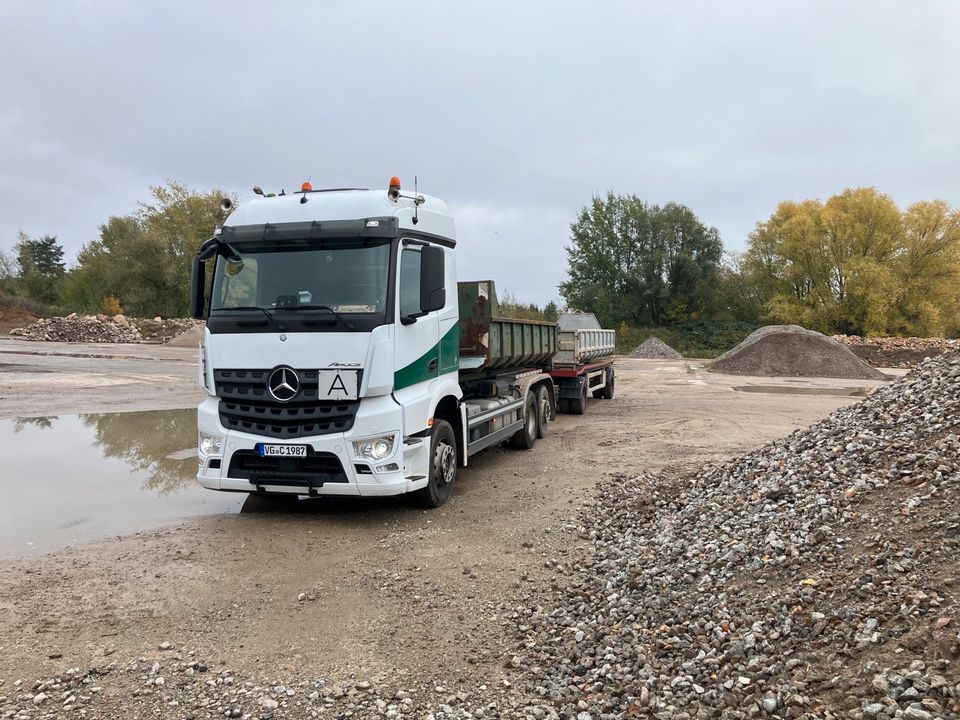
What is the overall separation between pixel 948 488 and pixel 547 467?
5.87 meters

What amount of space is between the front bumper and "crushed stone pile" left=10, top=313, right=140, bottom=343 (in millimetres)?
42766

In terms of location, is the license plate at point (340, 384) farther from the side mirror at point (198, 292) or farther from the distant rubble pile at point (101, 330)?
the distant rubble pile at point (101, 330)

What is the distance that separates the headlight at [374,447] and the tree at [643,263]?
51.9 meters

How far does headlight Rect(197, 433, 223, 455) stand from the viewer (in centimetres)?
705

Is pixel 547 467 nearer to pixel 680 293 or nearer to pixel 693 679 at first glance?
pixel 693 679

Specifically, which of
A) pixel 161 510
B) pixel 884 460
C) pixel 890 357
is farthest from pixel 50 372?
pixel 890 357

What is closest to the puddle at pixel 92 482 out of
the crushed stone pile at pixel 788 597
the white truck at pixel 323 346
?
the white truck at pixel 323 346

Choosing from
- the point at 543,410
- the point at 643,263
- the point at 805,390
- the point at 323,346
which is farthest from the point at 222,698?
the point at 643,263

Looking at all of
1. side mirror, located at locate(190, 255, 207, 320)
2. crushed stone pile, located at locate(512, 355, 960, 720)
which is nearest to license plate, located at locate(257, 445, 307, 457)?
side mirror, located at locate(190, 255, 207, 320)

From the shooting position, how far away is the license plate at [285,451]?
6.78 m

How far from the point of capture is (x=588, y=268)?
59.7 metres

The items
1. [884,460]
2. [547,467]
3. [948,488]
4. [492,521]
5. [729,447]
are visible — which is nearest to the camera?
[948,488]

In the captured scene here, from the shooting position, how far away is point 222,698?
3791 millimetres

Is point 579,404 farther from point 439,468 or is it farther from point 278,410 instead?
point 278,410
